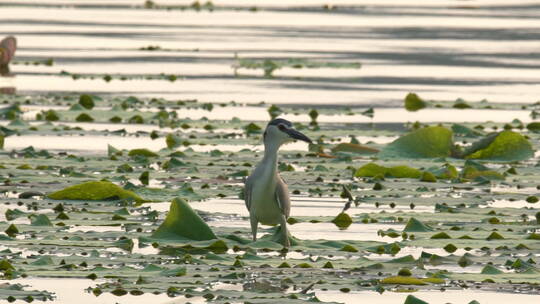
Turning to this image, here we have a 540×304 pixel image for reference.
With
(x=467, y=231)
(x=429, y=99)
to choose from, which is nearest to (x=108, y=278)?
(x=467, y=231)

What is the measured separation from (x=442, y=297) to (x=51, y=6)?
3315 centimetres

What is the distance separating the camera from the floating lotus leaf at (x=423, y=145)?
13047mm

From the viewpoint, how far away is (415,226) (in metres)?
9.51

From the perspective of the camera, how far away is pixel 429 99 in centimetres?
1872

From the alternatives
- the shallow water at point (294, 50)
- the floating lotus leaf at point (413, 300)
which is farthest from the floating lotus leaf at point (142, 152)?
the floating lotus leaf at point (413, 300)

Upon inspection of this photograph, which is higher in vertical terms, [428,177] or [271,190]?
[271,190]

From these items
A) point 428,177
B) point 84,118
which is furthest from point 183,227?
point 84,118

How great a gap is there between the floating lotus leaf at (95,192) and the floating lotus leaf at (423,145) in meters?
3.24

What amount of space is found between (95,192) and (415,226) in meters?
2.33

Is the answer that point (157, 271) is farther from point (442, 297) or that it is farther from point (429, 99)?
point (429, 99)

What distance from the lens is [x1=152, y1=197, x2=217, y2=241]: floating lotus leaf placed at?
9000 millimetres

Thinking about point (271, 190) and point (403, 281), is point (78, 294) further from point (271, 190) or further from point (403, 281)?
point (271, 190)

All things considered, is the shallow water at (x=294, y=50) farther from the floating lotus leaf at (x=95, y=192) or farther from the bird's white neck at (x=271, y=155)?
the bird's white neck at (x=271, y=155)

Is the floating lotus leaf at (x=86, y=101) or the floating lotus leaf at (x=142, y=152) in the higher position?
the floating lotus leaf at (x=86, y=101)
